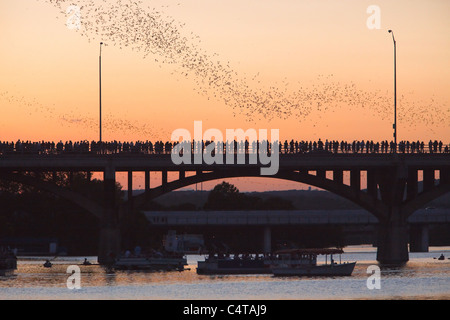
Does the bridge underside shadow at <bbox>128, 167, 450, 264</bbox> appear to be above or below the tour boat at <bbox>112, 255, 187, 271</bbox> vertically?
above

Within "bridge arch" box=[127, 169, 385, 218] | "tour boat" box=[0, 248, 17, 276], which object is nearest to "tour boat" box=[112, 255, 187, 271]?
"bridge arch" box=[127, 169, 385, 218]

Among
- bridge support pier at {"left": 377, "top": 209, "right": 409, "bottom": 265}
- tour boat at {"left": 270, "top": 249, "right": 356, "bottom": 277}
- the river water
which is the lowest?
the river water

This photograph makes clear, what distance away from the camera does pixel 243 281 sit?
11944 centimetres

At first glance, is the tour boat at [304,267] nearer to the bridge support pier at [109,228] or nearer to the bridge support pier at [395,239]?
the bridge support pier at [395,239]

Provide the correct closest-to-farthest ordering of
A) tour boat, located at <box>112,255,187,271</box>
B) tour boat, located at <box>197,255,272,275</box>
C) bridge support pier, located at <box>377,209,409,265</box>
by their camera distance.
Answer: tour boat, located at <box>197,255,272,275</box> < tour boat, located at <box>112,255,187,271</box> < bridge support pier, located at <box>377,209,409,265</box>

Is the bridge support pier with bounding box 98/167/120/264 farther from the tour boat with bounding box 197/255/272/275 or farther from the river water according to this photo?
the tour boat with bounding box 197/255/272/275

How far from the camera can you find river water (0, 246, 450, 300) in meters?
99.6

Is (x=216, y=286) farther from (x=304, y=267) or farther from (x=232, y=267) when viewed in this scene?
(x=232, y=267)

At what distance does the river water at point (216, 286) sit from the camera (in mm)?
99625

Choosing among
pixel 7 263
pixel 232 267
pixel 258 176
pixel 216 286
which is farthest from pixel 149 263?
pixel 216 286

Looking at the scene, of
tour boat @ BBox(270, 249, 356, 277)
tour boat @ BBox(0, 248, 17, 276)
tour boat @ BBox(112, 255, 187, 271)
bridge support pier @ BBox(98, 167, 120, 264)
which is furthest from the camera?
bridge support pier @ BBox(98, 167, 120, 264)
